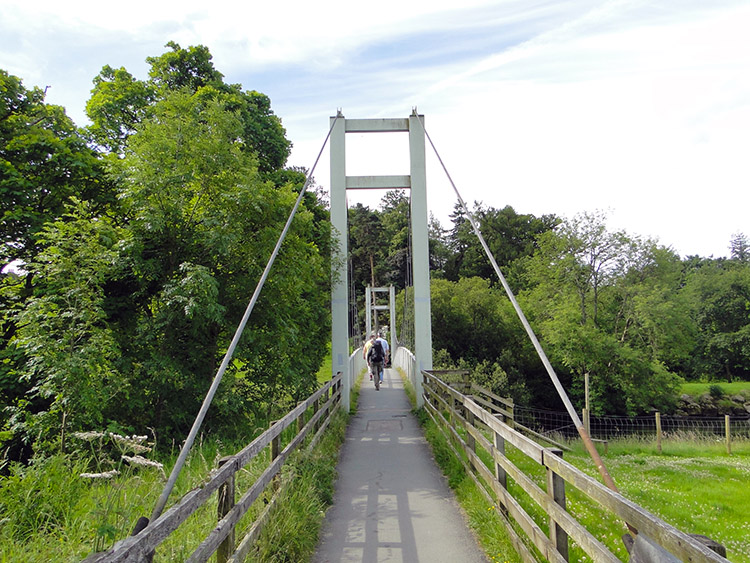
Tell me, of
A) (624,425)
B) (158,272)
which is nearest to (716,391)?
(624,425)

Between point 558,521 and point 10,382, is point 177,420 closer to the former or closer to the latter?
point 10,382

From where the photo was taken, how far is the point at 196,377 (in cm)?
697

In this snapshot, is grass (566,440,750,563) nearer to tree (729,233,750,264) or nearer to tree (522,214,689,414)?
tree (522,214,689,414)

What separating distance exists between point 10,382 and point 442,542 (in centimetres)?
554

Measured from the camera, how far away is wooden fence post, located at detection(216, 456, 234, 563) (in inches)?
103

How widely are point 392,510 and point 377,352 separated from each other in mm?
8585

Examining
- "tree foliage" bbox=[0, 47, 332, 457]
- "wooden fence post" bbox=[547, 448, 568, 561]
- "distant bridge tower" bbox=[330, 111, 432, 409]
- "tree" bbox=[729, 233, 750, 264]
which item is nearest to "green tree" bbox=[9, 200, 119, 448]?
"tree foliage" bbox=[0, 47, 332, 457]

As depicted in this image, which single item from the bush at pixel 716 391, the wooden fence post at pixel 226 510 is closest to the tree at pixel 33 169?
the wooden fence post at pixel 226 510

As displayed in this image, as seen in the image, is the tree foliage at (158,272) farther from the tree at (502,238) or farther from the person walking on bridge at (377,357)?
the tree at (502,238)

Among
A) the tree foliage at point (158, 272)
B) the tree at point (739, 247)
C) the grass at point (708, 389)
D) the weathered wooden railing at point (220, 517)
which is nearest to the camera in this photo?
the weathered wooden railing at point (220, 517)

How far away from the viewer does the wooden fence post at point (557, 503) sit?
103 inches

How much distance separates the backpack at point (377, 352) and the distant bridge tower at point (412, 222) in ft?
8.14

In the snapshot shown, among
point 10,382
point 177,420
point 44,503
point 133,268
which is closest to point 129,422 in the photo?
point 177,420

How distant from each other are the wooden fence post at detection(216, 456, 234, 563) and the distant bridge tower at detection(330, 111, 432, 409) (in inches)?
285
